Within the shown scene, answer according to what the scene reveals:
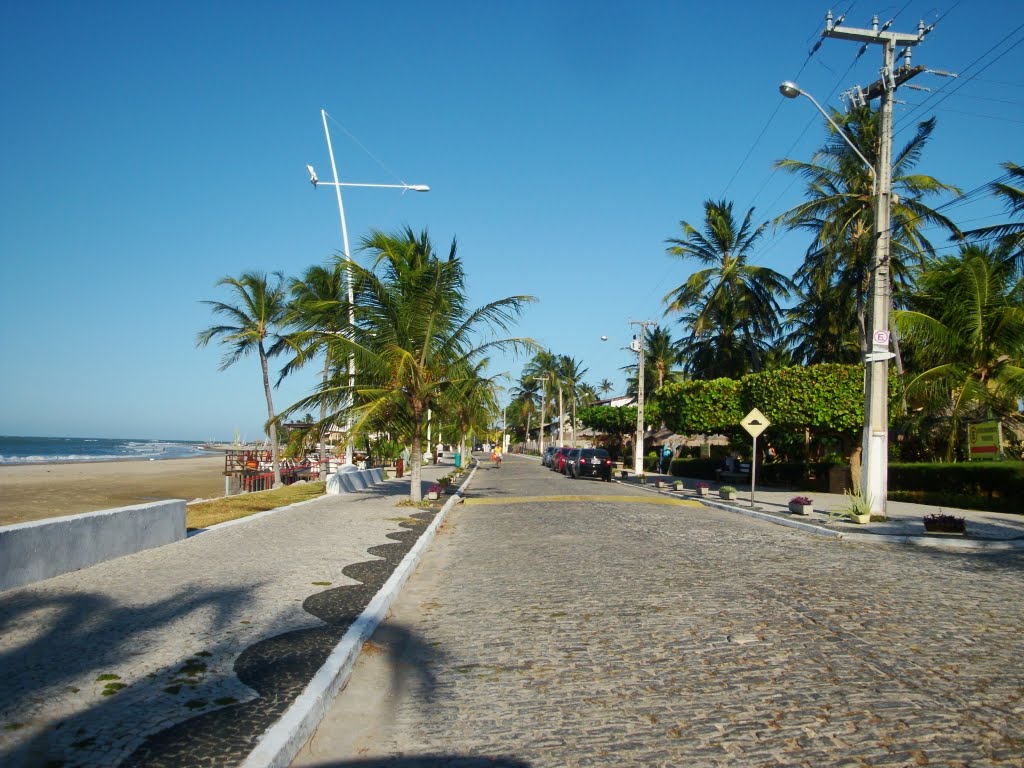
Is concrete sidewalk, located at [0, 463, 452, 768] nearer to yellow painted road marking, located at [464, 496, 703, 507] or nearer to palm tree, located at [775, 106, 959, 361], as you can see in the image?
yellow painted road marking, located at [464, 496, 703, 507]

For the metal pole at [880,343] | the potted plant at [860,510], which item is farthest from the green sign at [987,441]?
the potted plant at [860,510]

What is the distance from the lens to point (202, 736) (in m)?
4.17

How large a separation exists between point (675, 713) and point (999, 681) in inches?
93.2

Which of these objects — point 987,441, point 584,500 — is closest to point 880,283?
point 987,441

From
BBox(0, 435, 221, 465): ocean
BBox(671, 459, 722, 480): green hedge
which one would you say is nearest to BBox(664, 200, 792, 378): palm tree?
BBox(671, 459, 722, 480): green hedge

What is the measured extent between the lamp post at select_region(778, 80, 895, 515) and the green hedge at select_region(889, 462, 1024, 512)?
16.5 ft

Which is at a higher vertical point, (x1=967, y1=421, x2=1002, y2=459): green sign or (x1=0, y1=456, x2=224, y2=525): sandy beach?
(x1=967, y1=421, x2=1002, y2=459): green sign

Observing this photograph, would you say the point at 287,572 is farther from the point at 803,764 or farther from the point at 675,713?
the point at 803,764

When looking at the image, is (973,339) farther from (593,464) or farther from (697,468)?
(697,468)

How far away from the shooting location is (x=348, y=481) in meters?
25.7

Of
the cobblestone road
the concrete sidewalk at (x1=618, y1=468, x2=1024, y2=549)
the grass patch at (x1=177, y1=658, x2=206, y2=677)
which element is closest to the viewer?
the cobblestone road

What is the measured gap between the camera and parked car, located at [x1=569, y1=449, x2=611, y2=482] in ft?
126

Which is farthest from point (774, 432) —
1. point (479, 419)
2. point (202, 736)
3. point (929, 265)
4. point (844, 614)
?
point (202, 736)

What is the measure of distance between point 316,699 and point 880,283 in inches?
632
